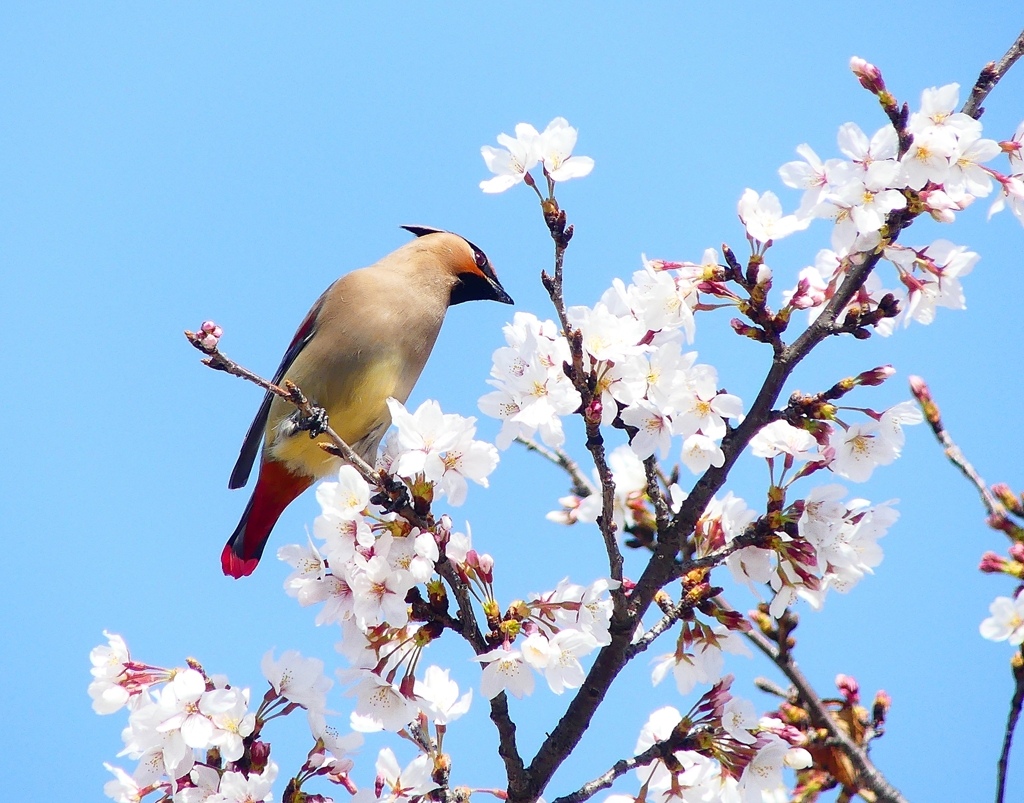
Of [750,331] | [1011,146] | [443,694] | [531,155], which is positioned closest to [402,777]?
[443,694]

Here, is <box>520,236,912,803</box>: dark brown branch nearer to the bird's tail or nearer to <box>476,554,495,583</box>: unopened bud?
<box>476,554,495,583</box>: unopened bud

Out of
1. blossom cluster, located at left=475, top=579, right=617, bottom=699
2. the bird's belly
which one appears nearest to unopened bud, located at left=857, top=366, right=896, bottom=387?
blossom cluster, located at left=475, top=579, right=617, bottom=699

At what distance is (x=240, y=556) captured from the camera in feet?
14.0

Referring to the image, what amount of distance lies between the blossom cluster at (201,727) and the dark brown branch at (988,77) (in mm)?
1900

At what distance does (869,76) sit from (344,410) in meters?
2.69

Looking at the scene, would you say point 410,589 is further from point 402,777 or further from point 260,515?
point 260,515

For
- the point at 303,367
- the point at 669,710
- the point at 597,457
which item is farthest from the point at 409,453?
the point at 303,367

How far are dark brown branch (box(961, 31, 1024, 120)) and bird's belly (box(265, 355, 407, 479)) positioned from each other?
274 cm

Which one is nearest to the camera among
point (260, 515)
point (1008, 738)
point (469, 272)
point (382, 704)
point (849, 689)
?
point (1008, 738)

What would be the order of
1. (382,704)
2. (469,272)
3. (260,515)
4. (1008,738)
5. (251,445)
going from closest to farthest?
(1008,738), (382,704), (260,515), (251,445), (469,272)

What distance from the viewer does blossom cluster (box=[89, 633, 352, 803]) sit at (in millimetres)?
2316

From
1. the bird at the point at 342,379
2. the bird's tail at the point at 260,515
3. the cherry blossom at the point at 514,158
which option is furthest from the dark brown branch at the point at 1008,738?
the bird's tail at the point at 260,515

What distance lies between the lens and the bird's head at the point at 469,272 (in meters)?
5.02

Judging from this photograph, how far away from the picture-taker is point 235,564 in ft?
13.9
